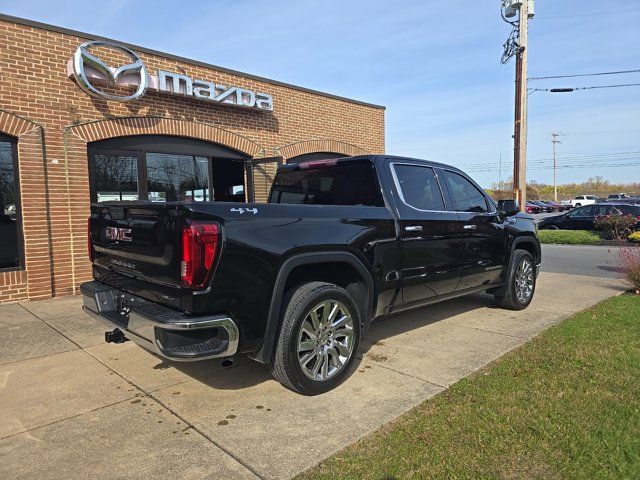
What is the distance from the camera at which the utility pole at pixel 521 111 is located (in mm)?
15086

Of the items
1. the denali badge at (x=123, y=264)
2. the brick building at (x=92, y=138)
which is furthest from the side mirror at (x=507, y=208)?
the brick building at (x=92, y=138)

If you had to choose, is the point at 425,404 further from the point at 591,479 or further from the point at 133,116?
the point at 133,116

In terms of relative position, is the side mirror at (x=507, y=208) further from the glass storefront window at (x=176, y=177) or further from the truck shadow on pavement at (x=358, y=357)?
the glass storefront window at (x=176, y=177)

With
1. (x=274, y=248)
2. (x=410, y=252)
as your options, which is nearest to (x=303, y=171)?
(x=410, y=252)

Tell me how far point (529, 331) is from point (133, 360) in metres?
4.23

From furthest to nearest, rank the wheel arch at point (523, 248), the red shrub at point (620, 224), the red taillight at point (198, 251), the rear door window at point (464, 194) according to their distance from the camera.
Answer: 1. the red shrub at point (620, 224)
2. the wheel arch at point (523, 248)
3. the rear door window at point (464, 194)
4. the red taillight at point (198, 251)

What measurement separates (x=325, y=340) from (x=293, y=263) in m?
0.72

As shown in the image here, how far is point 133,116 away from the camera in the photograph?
792cm

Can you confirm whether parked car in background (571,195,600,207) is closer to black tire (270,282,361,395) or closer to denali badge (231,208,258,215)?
black tire (270,282,361,395)

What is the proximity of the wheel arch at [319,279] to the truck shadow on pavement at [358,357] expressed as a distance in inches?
13.8

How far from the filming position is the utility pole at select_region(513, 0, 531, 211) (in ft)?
49.5

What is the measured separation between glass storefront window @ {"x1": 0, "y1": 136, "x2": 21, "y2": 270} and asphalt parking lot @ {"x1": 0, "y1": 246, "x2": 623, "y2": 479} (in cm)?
168

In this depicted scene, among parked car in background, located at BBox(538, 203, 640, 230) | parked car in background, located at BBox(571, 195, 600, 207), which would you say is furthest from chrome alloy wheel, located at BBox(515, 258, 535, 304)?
parked car in background, located at BBox(571, 195, 600, 207)

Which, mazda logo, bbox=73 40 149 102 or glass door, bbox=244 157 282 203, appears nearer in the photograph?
mazda logo, bbox=73 40 149 102
